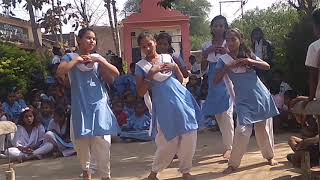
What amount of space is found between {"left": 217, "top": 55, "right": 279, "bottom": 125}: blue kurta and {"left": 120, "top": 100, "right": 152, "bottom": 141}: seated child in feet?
10.4

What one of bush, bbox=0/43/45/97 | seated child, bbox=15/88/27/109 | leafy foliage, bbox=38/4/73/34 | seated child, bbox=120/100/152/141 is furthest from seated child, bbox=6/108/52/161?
leafy foliage, bbox=38/4/73/34

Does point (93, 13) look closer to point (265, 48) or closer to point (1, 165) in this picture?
point (265, 48)

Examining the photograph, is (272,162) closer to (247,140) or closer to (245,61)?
(247,140)

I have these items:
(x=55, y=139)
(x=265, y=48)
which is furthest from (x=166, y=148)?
(x=265, y=48)

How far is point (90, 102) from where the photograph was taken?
17.2 feet

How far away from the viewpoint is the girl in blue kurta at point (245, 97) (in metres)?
5.48

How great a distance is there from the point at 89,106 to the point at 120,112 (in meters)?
4.03

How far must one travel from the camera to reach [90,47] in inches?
209

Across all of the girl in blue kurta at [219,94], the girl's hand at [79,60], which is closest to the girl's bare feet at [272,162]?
the girl in blue kurta at [219,94]

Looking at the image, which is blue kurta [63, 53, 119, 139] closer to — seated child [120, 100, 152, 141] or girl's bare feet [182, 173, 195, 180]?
girl's bare feet [182, 173, 195, 180]

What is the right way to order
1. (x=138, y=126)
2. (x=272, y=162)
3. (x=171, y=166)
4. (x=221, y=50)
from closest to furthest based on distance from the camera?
(x=272, y=162)
(x=171, y=166)
(x=221, y=50)
(x=138, y=126)

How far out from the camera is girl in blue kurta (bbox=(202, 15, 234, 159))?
625cm

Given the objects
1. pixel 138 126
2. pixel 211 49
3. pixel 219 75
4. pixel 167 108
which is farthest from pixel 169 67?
pixel 138 126

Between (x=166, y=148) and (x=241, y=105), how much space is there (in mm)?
948
